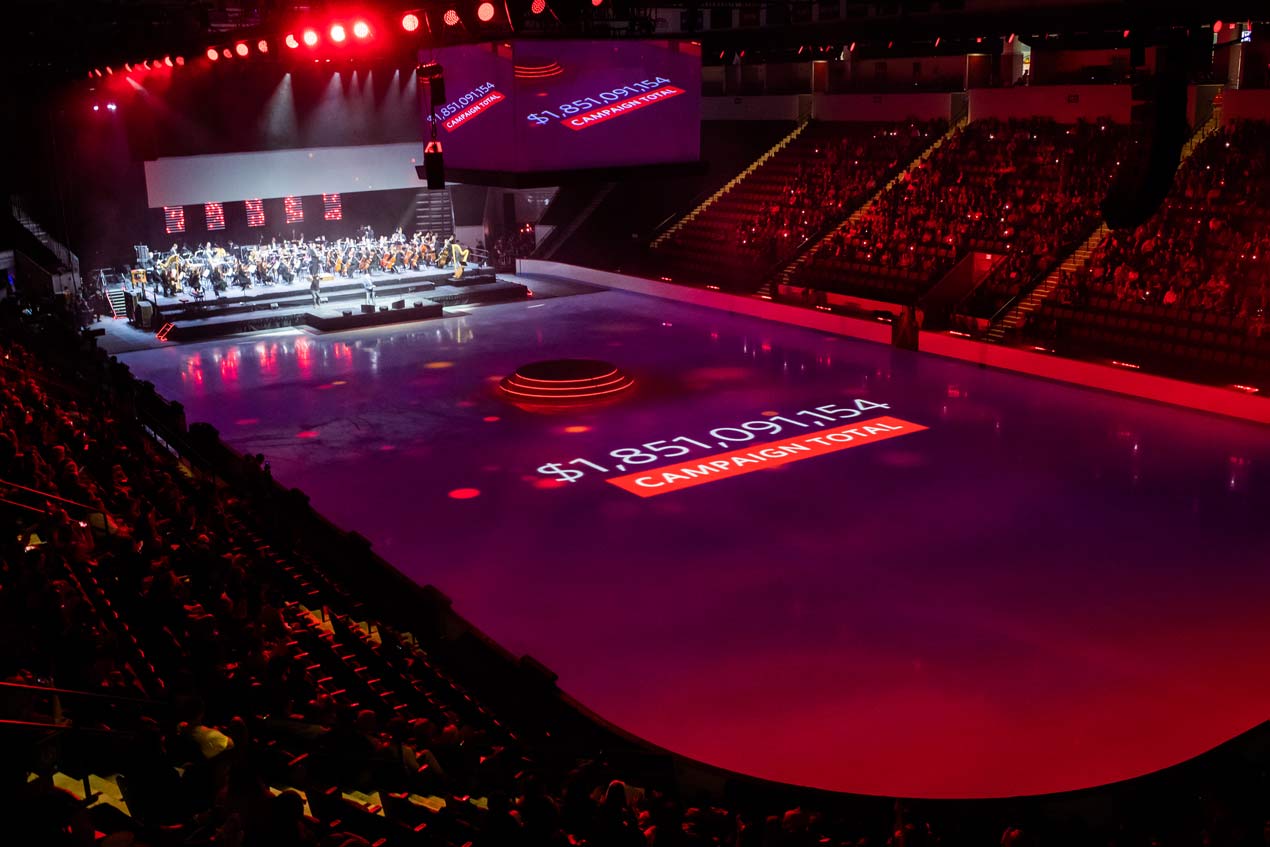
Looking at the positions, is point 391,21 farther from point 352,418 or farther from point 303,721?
point 303,721

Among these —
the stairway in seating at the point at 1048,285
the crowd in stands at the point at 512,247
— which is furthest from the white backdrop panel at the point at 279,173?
the stairway in seating at the point at 1048,285

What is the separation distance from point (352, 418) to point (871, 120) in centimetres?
1810

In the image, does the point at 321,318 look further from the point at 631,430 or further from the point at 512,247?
the point at 631,430

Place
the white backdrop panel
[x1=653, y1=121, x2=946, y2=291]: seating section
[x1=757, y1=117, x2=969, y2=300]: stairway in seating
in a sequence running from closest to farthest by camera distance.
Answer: [x1=757, y1=117, x2=969, y2=300]: stairway in seating
the white backdrop panel
[x1=653, y1=121, x2=946, y2=291]: seating section

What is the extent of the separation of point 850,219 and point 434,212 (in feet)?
39.6

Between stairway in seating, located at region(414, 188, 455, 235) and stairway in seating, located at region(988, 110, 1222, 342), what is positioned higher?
stairway in seating, located at region(414, 188, 455, 235)

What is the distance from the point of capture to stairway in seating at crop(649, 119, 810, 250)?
98.1 ft

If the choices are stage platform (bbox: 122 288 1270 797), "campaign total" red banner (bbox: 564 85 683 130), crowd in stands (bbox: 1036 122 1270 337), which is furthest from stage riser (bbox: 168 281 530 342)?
crowd in stands (bbox: 1036 122 1270 337)

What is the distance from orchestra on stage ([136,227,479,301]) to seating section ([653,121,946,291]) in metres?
6.29

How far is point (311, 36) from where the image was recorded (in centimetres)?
1543

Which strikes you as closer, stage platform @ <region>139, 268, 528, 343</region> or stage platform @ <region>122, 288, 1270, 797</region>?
stage platform @ <region>122, 288, 1270, 797</region>

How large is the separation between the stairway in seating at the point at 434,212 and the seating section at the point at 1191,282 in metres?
17.8

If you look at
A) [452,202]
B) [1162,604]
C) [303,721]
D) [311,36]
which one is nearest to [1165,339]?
[1162,604]

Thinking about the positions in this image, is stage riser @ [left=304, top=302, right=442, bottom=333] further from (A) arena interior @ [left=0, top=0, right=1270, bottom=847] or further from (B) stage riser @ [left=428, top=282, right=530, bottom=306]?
(B) stage riser @ [left=428, top=282, right=530, bottom=306]
